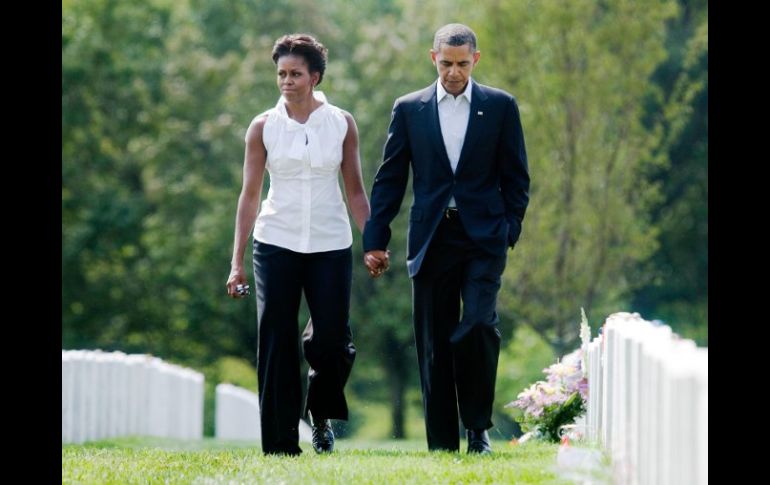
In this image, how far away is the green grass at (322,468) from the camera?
22.7 ft

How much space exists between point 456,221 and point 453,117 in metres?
0.59

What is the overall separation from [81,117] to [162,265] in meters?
3.89

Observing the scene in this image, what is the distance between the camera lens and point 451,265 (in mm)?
8141

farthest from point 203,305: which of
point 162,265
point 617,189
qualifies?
point 617,189

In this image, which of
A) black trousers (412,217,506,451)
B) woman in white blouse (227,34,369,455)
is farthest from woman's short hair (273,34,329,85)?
black trousers (412,217,506,451)

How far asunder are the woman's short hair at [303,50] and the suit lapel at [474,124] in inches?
37.0

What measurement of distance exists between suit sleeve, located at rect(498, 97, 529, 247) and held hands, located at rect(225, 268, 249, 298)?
154 cm

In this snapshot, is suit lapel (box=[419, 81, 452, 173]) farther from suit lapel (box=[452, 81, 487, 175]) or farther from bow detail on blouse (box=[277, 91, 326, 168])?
bow detail on blouse (box=[277, 91, 326, 168])

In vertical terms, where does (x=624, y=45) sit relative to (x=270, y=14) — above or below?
below

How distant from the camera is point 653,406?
548 centimetres

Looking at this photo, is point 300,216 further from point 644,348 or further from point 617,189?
point 617,189

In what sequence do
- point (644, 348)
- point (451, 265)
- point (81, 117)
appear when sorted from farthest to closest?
point (81, 117) < point (451, 265) < point (644, 348)
